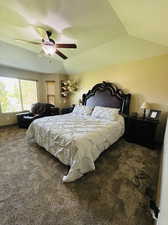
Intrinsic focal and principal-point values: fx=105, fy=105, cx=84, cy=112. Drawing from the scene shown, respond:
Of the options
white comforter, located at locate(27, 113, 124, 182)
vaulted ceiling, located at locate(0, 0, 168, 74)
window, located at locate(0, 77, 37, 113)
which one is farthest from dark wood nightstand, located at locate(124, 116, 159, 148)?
window, located at locate(0, 77, 37, 113)

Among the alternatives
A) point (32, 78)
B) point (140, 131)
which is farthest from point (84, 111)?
point (32, 78)

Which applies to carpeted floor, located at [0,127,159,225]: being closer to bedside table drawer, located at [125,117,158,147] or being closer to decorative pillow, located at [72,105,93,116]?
bedside table drawer, located at [125,117,158,147]

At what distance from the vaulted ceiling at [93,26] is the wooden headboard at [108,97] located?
0.89m

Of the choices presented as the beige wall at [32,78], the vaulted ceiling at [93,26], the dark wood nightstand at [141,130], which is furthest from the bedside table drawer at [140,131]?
the beige wall at [32,78]

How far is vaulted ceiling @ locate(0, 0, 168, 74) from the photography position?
150 centimetres

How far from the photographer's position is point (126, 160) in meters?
2.29

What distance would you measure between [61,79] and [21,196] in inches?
194

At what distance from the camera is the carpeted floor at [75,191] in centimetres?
121

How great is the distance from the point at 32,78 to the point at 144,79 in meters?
4.72

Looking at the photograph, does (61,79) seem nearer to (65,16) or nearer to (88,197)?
(65,16)

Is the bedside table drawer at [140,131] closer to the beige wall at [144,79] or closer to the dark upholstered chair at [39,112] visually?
the beige wall at [144,79]

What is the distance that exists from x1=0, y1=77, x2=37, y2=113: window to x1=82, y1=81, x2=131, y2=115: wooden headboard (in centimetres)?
281

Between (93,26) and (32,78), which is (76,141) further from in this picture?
(32,78)

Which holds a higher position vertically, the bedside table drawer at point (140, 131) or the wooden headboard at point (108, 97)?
the wooden headboard at point (108, 97)
